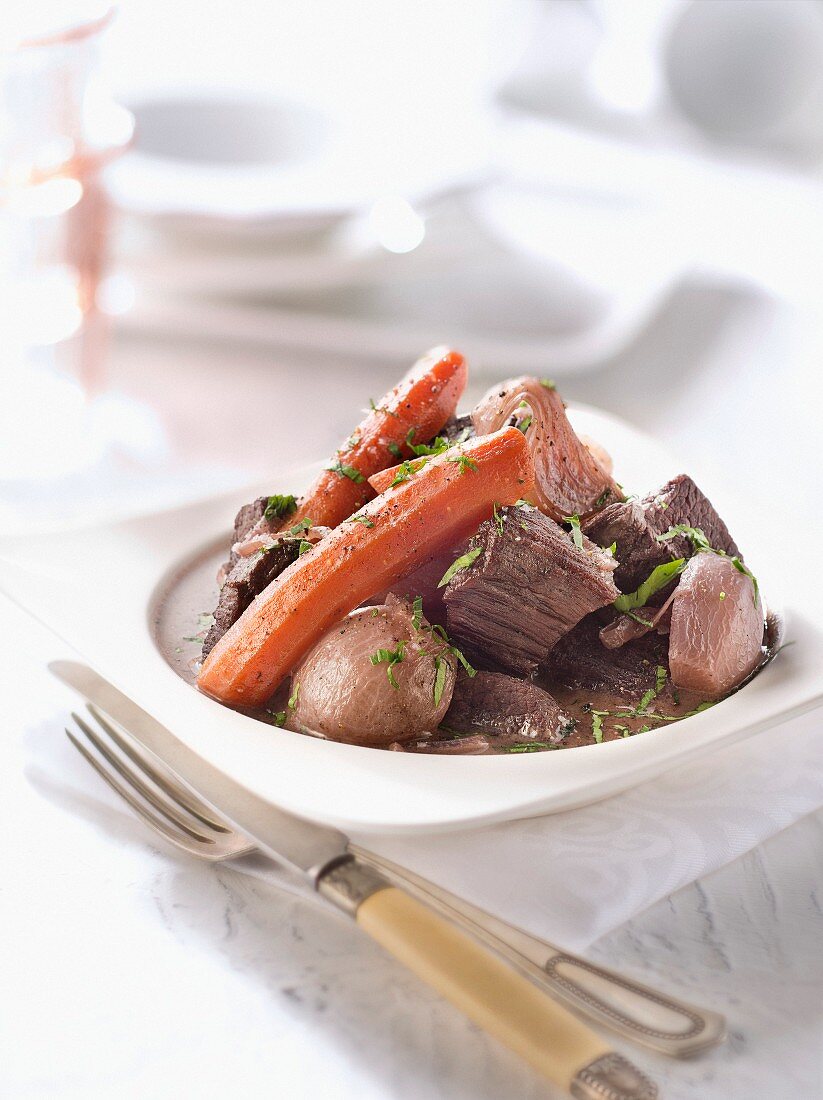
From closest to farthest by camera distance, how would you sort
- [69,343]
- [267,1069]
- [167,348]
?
[267,1069], [69,343], [167,348]

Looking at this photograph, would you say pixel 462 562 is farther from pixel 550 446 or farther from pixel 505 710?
pixel 550 446

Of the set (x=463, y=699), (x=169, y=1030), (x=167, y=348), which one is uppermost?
(x=463, y=699)

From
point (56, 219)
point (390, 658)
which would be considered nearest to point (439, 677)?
point (390, 658)

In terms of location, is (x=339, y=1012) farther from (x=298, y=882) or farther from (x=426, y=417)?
(x=426, y=417)

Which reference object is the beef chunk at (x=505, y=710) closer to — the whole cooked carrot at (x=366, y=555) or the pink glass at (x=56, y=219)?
the whole cooked carrot at (x=366, y=555)

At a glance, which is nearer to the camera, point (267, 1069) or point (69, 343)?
point (267, 1069)

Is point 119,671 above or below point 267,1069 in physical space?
above

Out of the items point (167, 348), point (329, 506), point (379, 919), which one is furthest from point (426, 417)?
point (167, 348)
